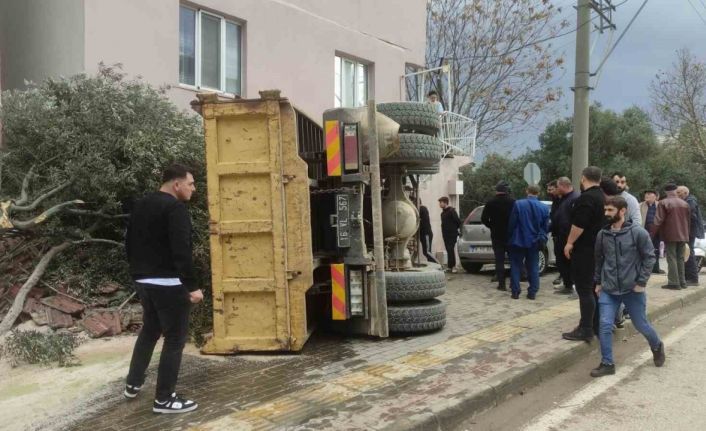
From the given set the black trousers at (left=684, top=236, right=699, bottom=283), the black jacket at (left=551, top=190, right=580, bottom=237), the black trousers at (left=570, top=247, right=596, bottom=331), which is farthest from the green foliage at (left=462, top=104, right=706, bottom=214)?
the black trousers at (left=570, top=247, right=596, bottom=331)

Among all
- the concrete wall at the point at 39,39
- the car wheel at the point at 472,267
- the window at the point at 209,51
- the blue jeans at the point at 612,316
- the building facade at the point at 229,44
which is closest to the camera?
the blue jeans at the point at 612,316

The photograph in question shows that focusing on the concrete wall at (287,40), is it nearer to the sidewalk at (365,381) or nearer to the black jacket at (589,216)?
the sidewalk at (365,381)

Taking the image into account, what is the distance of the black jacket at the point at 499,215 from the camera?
907 centimetres

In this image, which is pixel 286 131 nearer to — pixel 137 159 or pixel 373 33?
pixel 137 159

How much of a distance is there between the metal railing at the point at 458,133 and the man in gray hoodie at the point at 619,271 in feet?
25.8

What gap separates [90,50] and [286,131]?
3.60 m

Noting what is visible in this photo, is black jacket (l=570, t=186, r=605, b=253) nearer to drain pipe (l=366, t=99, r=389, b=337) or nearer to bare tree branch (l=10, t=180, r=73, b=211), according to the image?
drain pipe (l=366, t=99, r=389, b=337)

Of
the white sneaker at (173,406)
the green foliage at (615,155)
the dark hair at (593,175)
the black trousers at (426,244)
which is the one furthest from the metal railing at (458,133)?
the green foliage at (615,155)

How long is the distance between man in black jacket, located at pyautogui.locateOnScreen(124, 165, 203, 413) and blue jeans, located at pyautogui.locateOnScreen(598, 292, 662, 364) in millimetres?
3720

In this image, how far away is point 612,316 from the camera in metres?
5.35

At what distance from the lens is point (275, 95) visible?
5.11 m

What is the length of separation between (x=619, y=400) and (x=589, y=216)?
6.23ft

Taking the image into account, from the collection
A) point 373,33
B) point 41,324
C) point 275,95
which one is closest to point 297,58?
point 373,33

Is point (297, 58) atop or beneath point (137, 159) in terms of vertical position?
atop
